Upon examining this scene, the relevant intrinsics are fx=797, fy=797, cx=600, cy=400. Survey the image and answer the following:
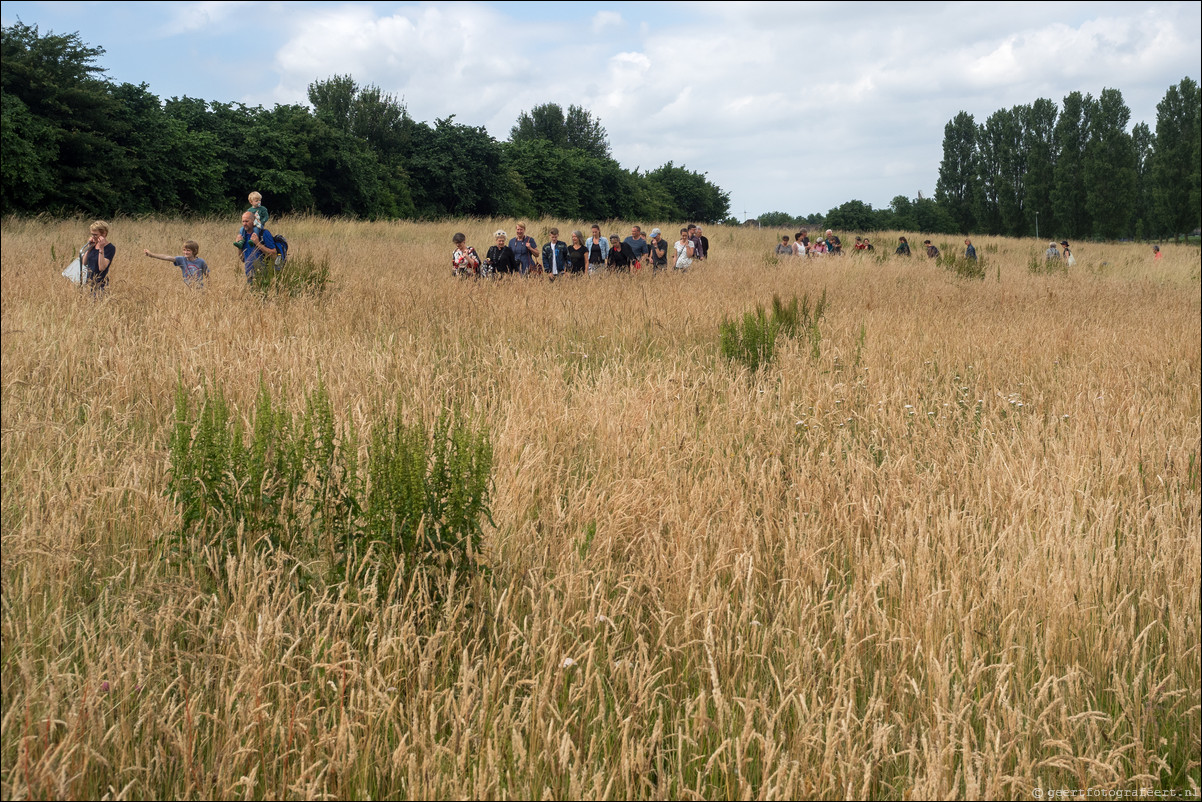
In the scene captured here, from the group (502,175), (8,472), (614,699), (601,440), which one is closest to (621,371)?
(601,440)

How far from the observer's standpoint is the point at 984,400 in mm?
4594

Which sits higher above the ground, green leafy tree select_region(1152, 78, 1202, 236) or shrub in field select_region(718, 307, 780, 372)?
green leafy tree select_region(1152, 78, 1202, 236)

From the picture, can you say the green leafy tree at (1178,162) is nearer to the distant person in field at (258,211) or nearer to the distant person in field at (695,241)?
the distant person in field at (695,241)

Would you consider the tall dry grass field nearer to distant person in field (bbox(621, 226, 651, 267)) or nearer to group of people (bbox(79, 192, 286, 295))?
group of people (bbox(79, 192, 286, 295))

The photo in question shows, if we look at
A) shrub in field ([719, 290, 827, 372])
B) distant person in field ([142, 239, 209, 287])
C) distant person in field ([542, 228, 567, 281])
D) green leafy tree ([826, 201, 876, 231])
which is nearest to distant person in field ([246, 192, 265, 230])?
distant person in field ([142, 239, 209, 287])

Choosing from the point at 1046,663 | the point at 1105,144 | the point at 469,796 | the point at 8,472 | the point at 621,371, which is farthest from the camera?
the point at 1105,144

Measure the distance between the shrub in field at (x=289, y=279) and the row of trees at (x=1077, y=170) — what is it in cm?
5422

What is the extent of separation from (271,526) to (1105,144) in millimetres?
60870

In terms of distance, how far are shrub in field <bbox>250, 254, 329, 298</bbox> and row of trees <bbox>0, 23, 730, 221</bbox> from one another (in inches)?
549

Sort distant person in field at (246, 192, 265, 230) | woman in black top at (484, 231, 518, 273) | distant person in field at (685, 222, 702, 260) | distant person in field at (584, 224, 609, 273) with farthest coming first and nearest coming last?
distant person in field at (685, 222, 702, 260), distant person in field at (584, 224, 609, 273), woman in black top at (484, 231, 518, 273), distant person in field at (246, 192, 265, 230)

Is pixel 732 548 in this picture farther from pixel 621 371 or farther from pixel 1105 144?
pixel 1105 144

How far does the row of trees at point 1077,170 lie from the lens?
4919 cm

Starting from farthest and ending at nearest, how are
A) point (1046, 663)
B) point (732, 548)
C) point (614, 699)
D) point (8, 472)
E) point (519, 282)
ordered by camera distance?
1. point (519, 282)
2. point (8, 472)
3. point (732, 548)
4. point (1046, 663)
5. point (614, 699)

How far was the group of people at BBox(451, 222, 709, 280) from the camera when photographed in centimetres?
1208
